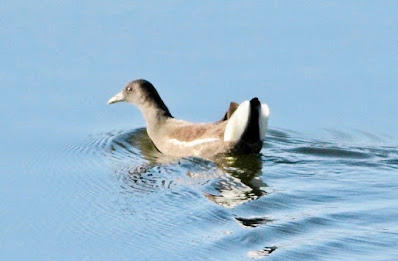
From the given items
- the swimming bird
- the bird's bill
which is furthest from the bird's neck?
the bird's bill

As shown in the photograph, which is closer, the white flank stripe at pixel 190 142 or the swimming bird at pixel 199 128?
the swimming bird at pixel 199 128

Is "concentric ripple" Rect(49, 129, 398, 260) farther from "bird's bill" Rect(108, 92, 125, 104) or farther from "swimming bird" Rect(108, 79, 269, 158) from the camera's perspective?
"bird's bill" Rect(108, 92, 125, 104)

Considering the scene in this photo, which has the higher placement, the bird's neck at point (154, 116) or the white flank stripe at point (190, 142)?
the bird's neck at point (154, 116)

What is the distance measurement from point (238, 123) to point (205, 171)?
0.61 m

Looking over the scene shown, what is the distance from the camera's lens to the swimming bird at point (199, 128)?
37.0ft

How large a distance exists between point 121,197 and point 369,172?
2.39 m

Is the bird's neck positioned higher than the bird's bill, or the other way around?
the bird's bill

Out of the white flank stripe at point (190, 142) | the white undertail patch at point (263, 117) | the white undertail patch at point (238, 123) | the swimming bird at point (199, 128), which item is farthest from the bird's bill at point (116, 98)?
the white undertail patch at point (263, 117)

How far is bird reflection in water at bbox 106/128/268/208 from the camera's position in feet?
33.5

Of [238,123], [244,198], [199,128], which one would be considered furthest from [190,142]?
[244,198]

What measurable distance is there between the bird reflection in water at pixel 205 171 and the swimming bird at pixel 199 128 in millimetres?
107

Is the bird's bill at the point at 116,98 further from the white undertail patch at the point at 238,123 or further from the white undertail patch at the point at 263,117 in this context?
the white undertail patch at the point at 263,117

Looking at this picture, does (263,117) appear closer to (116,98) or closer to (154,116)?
(154,116)

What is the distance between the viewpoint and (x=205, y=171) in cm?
1109
